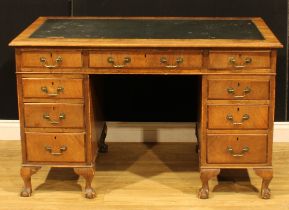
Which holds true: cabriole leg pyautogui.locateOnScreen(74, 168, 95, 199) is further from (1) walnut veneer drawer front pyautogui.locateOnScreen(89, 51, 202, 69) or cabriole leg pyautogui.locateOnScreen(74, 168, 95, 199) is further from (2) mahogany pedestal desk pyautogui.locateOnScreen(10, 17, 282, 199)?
(1) walnut veneer drawer front pyautogui.locateOnScreen(89, 51, 202, 69)

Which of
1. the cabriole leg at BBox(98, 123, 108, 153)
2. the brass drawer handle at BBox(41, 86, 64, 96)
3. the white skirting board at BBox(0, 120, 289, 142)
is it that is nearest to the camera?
the brass drawer handle at BBox(41, 86, 64, 96)

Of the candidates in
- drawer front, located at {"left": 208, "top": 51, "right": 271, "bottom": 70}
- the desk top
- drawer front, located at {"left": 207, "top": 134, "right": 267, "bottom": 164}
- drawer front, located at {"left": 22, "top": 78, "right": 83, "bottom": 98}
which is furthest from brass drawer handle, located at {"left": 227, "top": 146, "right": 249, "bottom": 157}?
drawer front, located at {"left": 22, "top": 78, "right": 83, "bottom": 98}

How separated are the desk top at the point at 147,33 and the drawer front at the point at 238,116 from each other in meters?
0.35

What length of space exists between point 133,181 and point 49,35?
102cm

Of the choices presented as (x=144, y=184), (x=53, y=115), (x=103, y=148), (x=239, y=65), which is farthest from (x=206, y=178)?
(x=103, y=148)

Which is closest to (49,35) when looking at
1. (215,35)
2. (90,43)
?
(90,43)

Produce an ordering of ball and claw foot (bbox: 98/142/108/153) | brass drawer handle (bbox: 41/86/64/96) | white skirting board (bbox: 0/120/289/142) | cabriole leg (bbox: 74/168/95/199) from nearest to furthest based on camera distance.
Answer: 1. brass drawer handle (bbox: 41/86/64/96)
2. cabriole leg (bbox: 74/168/95/199)
3. ball and claw foot (bbox: 98/142/108/153)
4. white skirting board (bbox: 0/120/289/142)

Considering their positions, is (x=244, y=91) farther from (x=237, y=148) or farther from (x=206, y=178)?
(x=206, y=178)

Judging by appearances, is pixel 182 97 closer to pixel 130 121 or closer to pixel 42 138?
pixel 130 121

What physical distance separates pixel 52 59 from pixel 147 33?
0.56 meters

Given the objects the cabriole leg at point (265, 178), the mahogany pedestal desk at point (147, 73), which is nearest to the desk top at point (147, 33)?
the mahogany pedestal desk at point (147, 73)

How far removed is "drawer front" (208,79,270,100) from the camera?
3730 mm

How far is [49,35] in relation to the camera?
3.87 meters

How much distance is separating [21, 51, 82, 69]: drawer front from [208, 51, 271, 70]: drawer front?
0.72 m
